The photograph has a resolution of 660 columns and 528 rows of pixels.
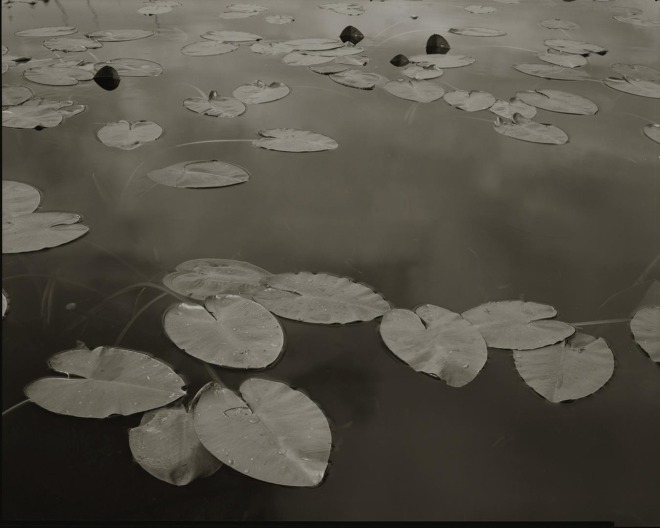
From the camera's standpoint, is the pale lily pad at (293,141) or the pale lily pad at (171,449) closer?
the pale lily pad at (171,449)

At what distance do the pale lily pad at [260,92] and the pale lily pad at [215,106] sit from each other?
0.05 meters

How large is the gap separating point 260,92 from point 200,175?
69cm

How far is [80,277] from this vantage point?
1.23 m

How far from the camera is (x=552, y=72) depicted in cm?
245

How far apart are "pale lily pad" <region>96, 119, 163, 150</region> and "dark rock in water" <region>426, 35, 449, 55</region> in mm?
1475

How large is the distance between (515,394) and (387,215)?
2.14 ft

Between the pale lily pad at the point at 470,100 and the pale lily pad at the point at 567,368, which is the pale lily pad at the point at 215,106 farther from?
the pale lily pad at the point at 567,368

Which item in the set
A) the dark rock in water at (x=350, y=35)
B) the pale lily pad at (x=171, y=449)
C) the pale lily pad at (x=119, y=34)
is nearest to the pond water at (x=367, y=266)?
the pale lily pad at (x=171, y=449)

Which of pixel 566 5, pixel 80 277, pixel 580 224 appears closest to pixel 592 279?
pixel 580 224

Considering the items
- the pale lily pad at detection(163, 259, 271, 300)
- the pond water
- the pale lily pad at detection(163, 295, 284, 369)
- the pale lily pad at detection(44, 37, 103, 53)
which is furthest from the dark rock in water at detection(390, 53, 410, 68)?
the pale lily pad at detection(163, 295, 284, 369)

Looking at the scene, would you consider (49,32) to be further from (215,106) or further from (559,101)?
(559,101)

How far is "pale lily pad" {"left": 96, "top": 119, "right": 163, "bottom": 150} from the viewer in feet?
5.78

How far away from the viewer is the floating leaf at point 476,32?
2932 mm

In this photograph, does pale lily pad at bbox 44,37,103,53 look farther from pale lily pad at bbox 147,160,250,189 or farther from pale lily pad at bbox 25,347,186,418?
pale lily pad at bbox 25,347,186,418
